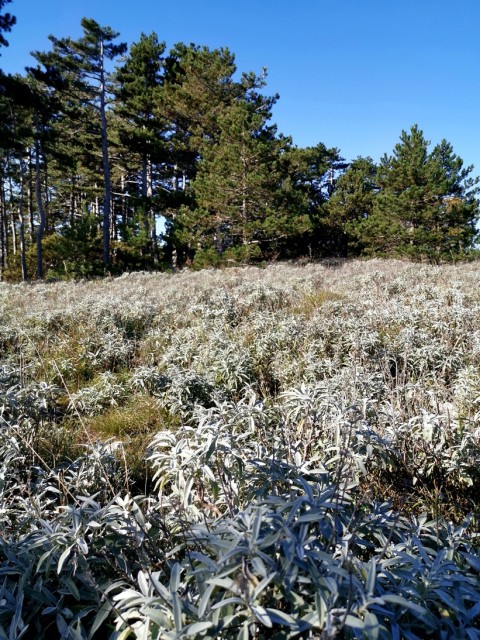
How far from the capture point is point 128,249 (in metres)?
20.4

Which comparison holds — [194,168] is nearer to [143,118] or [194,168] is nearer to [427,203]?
[143,118]

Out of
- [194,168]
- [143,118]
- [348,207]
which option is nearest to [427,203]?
[348,207]

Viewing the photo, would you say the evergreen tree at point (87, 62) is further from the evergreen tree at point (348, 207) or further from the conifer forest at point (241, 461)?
the evergreen tree at point (348, 207)

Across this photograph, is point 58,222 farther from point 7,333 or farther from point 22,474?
point 22,474

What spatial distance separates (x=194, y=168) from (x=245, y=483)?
23941 mm

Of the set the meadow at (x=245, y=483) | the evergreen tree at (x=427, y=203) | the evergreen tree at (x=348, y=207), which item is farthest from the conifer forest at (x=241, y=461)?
the evergreen tree at (x=348, y=207)

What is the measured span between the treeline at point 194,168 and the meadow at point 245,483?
12.5 meters

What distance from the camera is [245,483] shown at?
205 cm

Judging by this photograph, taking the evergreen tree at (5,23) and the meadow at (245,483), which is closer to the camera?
the meadow at (245,483)

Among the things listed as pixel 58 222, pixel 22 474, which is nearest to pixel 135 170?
pixel 58 222

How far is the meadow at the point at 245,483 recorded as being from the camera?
1.15 metres

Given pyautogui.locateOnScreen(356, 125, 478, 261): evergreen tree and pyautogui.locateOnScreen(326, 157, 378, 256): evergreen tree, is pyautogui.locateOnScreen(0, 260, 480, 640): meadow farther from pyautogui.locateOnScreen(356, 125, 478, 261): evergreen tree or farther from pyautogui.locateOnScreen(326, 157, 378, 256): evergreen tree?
pyautogui.locateOnScreen(326, 157, 378, 256): evergreen tree

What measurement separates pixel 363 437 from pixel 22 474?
7.50 feet

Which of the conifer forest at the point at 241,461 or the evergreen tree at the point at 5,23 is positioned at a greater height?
the evergreen tree at the point at 5,23
